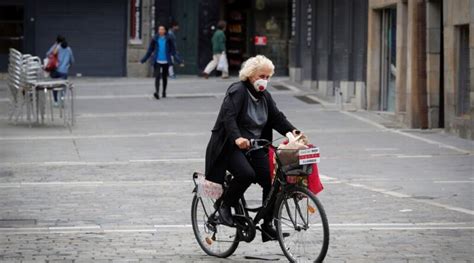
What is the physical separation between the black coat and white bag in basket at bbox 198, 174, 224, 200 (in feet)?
0.14

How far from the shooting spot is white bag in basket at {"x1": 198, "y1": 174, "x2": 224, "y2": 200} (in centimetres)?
1038

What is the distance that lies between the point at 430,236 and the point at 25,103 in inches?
611

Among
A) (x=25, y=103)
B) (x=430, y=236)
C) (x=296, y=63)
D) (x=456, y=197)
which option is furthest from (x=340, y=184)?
(x=296, y=63)

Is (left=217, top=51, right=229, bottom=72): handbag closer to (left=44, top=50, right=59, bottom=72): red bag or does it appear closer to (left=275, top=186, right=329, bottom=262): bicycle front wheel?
(left=44, top=50, right=59, bottom=72): red bag

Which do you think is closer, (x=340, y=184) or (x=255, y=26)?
(x=340, y=184)

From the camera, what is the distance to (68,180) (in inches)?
646

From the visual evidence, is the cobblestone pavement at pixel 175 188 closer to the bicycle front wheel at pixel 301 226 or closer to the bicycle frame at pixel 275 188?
the bicycle frame at pixel 275 188

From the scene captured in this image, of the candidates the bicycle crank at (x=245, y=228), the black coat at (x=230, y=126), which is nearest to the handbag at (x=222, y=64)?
the black coat at (x=230, y=126)

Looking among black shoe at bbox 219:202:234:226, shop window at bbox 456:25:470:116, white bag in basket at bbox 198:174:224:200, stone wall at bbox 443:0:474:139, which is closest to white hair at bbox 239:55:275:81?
white bag in basket at bbox 198:174:224:200

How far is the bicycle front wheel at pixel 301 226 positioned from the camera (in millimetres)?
9406

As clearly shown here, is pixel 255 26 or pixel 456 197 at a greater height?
pixel 255 26

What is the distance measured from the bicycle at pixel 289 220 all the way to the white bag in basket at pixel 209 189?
1.9 inches

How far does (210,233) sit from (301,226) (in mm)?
1270

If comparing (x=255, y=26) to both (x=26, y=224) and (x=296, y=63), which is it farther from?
(x=26, y=224)
